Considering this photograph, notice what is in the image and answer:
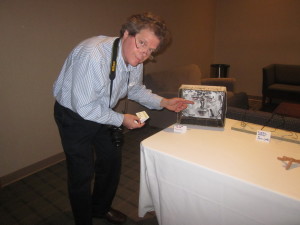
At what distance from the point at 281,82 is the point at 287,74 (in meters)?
0.19

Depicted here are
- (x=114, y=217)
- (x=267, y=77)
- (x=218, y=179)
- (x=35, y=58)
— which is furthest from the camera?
(x=267, y=77)

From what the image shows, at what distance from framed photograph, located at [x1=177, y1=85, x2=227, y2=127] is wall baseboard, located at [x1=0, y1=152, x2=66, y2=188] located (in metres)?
1.70

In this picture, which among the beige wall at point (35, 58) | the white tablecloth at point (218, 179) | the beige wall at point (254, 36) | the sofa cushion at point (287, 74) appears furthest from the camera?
the beige wall at point (254, 36)

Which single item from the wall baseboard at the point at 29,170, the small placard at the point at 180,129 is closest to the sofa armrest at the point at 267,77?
the small placard at the point at 180,129

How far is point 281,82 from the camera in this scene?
456 cm

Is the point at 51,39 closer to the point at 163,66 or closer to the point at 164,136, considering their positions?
the point at 164,136

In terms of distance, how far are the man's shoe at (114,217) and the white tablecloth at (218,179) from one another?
0.37 metres

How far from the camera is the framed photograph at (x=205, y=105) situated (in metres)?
1.36

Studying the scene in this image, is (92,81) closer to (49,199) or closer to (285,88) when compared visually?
(49,199)

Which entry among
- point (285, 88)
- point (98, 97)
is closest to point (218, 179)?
point (98, 97)

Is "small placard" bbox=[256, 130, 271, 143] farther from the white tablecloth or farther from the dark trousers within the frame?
the dark trousers

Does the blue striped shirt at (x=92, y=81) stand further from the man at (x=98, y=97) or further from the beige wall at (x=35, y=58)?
the beige wall at (x=35, y=58)

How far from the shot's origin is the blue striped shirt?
41.3 inches

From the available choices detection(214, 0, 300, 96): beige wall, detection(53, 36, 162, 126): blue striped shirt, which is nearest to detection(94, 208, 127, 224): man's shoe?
detection(53, 36, 162, 126): blue striped shirt
